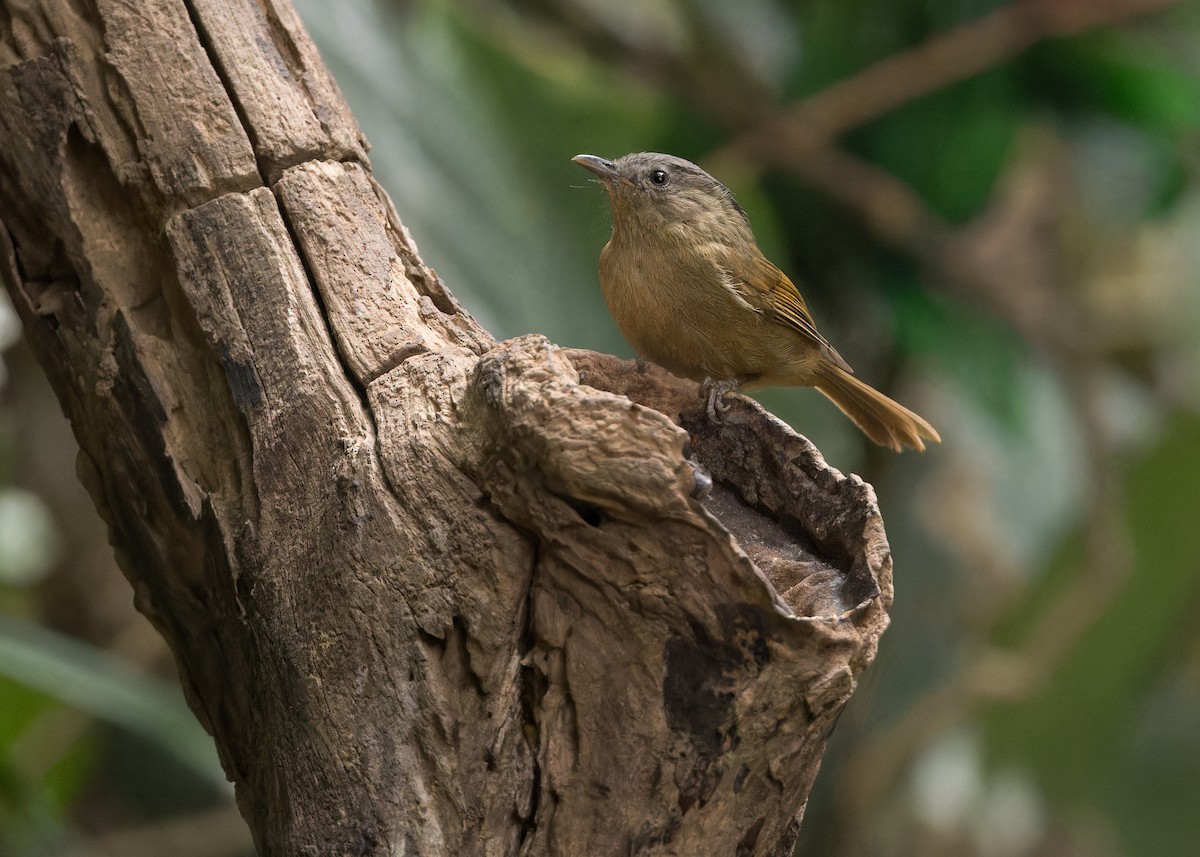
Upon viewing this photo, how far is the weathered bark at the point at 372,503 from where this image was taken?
5.61ft

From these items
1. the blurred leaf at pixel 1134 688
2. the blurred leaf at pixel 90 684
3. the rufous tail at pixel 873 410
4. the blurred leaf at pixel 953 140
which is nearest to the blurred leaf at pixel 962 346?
the blurred leaf at pixel 953 140

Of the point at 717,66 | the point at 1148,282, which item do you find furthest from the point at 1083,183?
the point at 717,66

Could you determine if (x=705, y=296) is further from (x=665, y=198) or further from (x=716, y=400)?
(x=716, y=400)

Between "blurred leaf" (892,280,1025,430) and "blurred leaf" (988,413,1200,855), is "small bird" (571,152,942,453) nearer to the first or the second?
"blurred leaf" (892,280,1025,430)

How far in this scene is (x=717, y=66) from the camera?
529 centimetres

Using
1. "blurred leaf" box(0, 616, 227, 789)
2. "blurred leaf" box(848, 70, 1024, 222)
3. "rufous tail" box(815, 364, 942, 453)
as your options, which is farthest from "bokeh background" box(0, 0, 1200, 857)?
"rufous tail" box(815, 364, 942, 453)

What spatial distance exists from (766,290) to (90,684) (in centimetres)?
205

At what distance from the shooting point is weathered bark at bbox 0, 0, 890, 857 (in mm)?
1709

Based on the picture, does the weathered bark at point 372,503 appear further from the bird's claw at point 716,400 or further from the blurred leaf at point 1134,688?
the blurred leaf at point 1134,688

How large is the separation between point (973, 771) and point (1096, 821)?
655 mm

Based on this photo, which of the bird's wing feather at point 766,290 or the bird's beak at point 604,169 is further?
the bird's beak at point 604,169

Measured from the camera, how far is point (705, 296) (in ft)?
9.95

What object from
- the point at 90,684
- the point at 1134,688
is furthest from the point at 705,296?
the point at 1134,688

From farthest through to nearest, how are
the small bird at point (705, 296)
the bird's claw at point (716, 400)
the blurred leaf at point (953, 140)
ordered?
the blurred leaf at point (953, 140)
the small bird at point (705, 296)
the bird's claw at point (716, 400)
